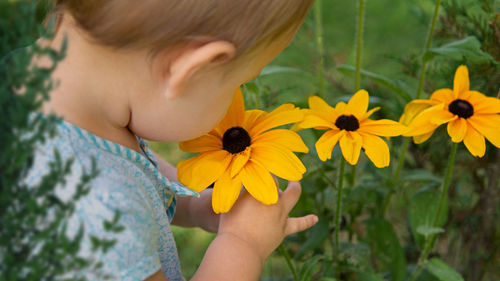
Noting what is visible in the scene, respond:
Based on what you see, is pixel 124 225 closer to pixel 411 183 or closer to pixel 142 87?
pixel 142 87

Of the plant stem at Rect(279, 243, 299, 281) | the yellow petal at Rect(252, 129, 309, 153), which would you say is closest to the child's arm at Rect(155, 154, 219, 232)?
the plant stem at Rect(279, 243, 299, 281)

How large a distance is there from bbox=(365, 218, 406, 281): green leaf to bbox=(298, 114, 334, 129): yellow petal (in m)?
0.38

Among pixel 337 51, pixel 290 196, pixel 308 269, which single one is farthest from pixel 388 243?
pixel 337 51

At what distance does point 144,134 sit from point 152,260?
0.58 ft

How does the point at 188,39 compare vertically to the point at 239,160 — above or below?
above

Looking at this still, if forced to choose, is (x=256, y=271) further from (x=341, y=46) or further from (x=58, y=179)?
(x=341, y=46)

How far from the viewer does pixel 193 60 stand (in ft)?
1.97

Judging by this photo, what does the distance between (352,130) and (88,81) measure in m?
0.36

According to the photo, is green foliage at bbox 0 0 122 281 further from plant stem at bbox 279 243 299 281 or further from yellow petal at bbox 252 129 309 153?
plant stem at bbox 279 243 299 281

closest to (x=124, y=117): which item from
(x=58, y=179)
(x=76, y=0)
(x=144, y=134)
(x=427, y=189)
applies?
(x=144, y=134)

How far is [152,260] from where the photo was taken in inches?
24.8

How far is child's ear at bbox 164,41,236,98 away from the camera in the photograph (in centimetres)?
60

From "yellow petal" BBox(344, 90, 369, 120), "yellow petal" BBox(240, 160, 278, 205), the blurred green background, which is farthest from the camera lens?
the blurred green background

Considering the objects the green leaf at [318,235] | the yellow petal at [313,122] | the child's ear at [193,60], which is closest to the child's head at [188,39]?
the child's ear at [193,60]
